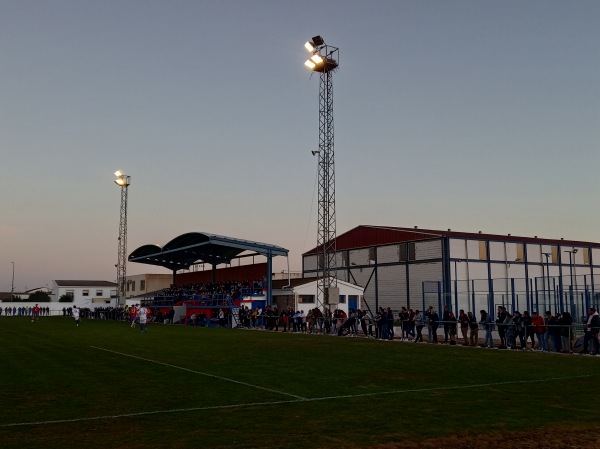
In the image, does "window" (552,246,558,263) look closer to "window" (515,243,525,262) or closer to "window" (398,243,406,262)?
"window" (515,243,525,262)

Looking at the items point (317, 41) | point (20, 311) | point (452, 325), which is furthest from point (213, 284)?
point (20, 311)

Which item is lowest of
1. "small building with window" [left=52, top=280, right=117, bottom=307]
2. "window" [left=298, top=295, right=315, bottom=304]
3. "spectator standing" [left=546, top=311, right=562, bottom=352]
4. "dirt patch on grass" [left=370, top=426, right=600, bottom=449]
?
"dirt patch on grass" [left=370, top=426, right=600, bottom=449]

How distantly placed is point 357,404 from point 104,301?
373 feet

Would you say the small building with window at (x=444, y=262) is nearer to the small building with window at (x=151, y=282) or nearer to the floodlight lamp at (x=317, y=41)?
the floodlight lamp at (x=317, y=41)

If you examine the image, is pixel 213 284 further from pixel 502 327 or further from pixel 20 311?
pixel 20 311

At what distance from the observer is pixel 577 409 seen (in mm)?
10750

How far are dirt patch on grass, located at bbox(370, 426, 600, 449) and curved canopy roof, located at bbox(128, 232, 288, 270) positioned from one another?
43.0m

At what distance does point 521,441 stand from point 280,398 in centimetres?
494

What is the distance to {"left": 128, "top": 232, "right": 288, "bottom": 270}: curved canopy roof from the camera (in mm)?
51562

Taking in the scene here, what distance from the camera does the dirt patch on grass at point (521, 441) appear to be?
814cm

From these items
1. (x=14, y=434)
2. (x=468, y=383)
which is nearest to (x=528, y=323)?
(x=468, y=383)

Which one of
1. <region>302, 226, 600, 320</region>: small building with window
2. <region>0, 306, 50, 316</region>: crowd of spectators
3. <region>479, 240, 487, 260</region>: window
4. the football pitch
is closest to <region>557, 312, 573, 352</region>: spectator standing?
the football pitch

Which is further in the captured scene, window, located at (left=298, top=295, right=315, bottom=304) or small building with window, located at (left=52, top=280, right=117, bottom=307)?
small building with window, located at (left=52, top=280, right=117, bottom=307)

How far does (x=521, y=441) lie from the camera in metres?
8.45
